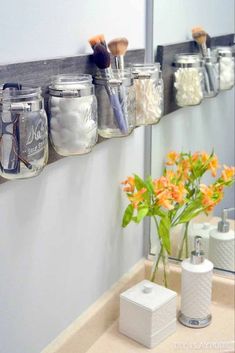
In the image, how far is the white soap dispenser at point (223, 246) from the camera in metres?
1.32

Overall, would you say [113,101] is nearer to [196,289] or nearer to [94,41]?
[94,41]

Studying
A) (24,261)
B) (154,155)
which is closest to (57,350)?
(24,261)

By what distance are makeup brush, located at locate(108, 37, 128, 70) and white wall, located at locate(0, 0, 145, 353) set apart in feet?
0.14

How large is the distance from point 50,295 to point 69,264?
75mm

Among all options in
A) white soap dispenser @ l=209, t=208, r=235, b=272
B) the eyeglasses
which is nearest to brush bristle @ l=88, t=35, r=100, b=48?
the eyeglasses

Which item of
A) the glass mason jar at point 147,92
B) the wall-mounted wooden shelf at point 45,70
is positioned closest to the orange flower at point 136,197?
the glass mason jar at point 147,92

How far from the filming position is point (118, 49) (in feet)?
3.19

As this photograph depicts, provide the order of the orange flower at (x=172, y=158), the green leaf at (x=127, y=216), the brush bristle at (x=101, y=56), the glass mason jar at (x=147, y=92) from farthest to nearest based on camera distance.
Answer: the orange flower at (x=172, y=158) → the green leaf at (x=127, y=216) → the glass mason jar at (x=147, y=92) → the brush bristle at (x=101, y=56)

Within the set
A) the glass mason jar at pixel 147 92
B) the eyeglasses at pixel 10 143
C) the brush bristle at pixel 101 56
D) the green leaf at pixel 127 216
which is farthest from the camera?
the green leaf at pixel 127 216

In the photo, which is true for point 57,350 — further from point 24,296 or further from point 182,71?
point 182,71

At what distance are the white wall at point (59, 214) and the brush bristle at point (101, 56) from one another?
1.5 inches

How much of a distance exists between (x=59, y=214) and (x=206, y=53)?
603 millimetres

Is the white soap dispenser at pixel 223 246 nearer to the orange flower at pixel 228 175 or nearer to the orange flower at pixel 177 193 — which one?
the orange flower at pixel 228 175

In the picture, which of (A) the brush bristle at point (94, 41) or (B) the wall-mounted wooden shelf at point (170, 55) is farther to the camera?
(B) the wall-mounted wooden shelf at point (170, 55)
